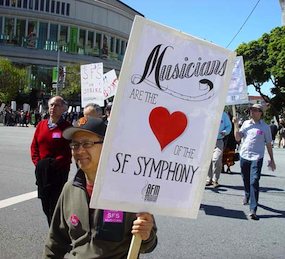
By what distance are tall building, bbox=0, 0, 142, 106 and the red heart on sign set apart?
67.4 metres

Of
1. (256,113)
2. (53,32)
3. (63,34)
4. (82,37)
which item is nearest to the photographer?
A: (256,113)

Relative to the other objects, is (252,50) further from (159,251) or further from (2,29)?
(2,29)

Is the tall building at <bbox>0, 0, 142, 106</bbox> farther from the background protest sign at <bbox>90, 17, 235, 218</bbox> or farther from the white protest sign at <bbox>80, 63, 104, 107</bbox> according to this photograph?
the background protest sign at <bbox>90, 17, 235, 218</bbox>

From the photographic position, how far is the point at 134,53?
5.65ft

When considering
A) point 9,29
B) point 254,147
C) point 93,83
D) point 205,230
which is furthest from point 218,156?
point 9,29

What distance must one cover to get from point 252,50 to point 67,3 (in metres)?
46.3

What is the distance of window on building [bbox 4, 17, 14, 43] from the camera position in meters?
66.9

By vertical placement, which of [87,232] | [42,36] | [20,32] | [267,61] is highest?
[20,32]

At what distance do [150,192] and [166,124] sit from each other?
359 millimetres

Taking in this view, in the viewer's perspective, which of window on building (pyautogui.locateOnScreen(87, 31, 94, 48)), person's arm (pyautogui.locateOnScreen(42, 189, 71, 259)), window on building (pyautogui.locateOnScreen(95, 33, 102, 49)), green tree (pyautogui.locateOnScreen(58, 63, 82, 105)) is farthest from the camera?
window on building (pyautogui.locateOnScreen(95, 33, 102, 49))

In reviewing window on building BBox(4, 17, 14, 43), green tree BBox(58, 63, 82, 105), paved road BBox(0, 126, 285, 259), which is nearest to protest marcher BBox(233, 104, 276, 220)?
paved road BBox(0, 126, 285, 259)

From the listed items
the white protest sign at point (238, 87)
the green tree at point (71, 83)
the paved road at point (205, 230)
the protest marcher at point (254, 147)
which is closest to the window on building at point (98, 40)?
the green tree at point (71, 83)

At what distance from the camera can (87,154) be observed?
2.34m

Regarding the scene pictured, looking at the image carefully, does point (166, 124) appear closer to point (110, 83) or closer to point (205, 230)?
→ point (205, 230)
